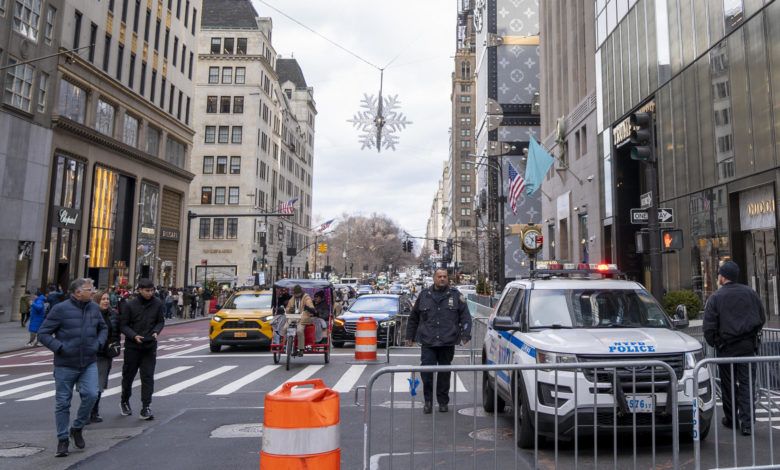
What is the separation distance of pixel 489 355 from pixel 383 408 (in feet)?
5.71

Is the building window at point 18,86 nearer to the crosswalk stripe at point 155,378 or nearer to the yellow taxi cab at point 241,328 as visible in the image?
the yellow taxi cab at point 241,328

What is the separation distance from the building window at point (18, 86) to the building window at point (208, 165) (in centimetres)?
3494

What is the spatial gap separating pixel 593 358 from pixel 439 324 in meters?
2.85

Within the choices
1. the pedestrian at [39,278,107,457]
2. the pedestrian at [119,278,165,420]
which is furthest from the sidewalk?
the pedestrian at [39,278,107,457]

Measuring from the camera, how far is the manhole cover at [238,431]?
694 cm

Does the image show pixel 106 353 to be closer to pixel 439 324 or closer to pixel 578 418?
pixel 439 324

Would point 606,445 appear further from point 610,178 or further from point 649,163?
point 610,178

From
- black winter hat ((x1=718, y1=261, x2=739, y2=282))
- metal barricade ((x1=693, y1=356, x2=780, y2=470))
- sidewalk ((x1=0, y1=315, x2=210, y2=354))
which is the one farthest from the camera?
sidewalk ((x1=0, y1=315, x2=210, y2=354))

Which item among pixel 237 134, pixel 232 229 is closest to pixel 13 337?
pixel 232 229

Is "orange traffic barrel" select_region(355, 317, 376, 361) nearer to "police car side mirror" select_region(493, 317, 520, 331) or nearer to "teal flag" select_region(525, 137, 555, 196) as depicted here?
"police car side mirror" select_region(493, 317, 520, 331)

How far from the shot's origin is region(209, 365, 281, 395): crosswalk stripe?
10094 millimetres

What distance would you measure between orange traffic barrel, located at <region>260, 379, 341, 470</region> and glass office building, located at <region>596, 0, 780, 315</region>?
9.86 m

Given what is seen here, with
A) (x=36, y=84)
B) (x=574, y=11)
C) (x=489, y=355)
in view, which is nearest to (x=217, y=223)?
(x=36, y=84)

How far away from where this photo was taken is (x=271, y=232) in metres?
66.8
